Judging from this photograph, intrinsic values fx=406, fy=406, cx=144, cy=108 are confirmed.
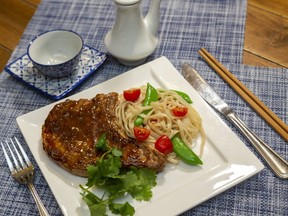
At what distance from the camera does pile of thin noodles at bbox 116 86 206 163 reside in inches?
68.5

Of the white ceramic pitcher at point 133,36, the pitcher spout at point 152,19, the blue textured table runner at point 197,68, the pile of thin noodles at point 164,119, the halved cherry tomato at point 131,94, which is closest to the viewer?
the blue textured table runner at point 197,68

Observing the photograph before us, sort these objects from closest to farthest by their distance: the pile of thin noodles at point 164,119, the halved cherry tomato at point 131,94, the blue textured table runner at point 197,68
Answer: the blue textured table runner at point 197,68 → the pile of thin noodles at point 164,119 → the halved cherry tomato at point 131,94

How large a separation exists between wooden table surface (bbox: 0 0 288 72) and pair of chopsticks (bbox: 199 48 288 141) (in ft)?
0.60

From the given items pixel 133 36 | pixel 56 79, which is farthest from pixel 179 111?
pixel 56 79

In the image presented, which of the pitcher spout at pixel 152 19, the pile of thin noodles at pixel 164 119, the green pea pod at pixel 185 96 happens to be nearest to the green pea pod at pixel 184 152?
the pile of thin noodles at pixel 164 119

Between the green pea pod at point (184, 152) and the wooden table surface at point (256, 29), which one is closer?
the green pea pod at point (184, 152)

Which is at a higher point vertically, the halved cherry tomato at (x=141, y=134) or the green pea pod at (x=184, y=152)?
the halved cherry tomato at (x=141, y=134)

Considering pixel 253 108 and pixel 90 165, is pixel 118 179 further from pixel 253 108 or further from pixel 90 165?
pixel 253 108

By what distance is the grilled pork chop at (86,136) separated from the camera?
162 centimetres

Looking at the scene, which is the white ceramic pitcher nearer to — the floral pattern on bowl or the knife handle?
the floral pattern on bowl

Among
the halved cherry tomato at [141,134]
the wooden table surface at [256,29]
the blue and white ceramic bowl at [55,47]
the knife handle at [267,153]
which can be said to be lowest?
the knife handle at [267,153]

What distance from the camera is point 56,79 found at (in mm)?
2146

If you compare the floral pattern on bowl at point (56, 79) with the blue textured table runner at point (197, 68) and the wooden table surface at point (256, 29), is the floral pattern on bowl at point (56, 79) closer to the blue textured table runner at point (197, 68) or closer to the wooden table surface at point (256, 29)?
the blue textured table runner at point (197, 68)

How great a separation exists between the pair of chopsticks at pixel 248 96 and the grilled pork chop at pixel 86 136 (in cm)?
57
